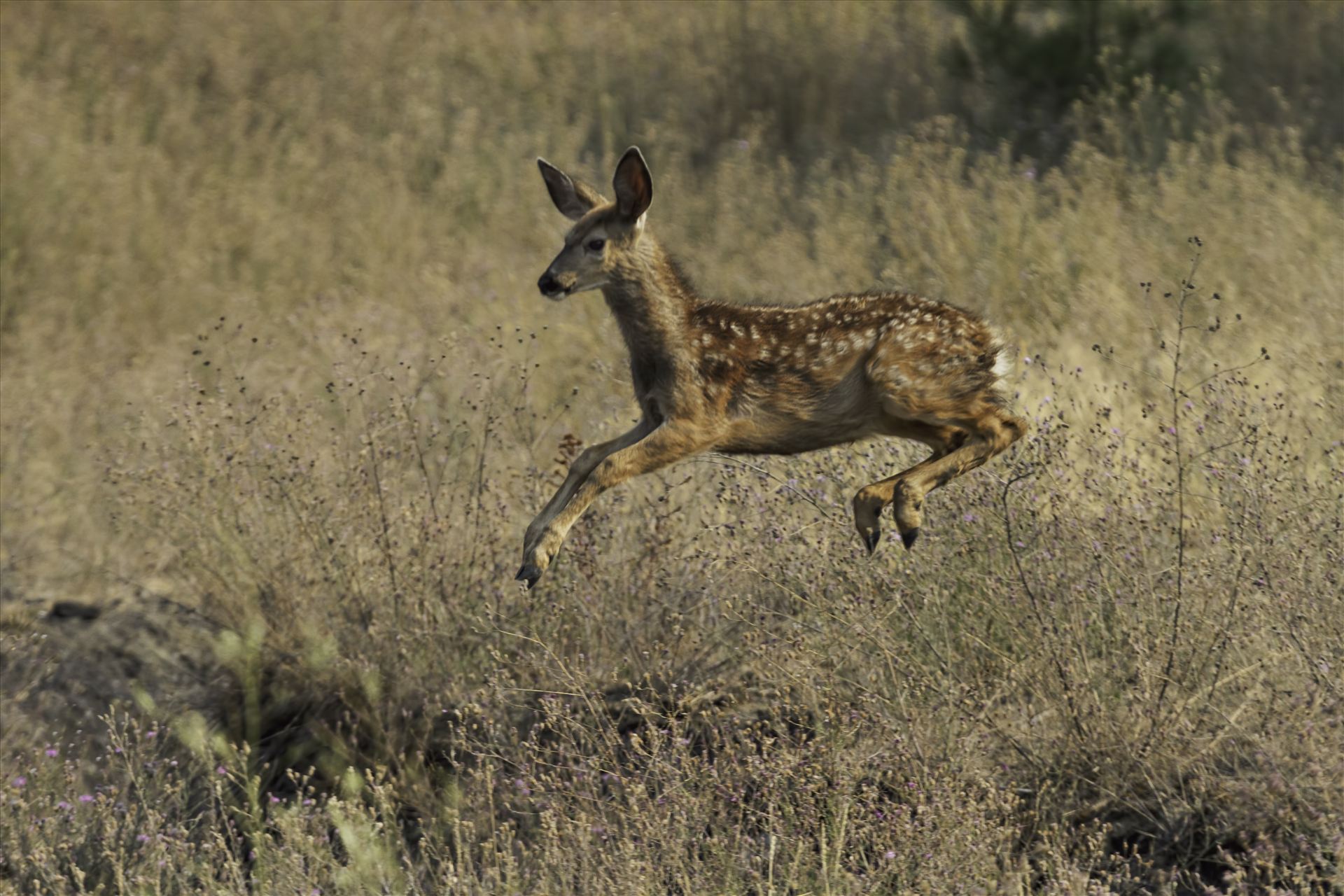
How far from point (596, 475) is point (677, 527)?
196 cm

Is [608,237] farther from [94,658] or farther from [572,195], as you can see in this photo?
[94,658]

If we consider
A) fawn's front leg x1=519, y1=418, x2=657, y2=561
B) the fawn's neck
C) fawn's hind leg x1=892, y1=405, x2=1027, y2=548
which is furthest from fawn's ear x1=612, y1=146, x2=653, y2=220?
fawn's hind leg x1=892, y1=405, x2=1027, y2=548

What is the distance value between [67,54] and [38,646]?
10341 mm

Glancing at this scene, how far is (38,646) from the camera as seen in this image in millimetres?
7723

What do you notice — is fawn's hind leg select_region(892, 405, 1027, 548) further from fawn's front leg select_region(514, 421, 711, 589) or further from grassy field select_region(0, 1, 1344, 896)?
fawn's front leg select_region(514, 421, 711, 589)

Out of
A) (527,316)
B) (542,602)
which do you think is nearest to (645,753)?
(542,602)

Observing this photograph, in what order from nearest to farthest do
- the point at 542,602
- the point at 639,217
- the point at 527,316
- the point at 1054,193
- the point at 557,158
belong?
the point at 639,217
the point at 542,602
the point at 527,316
the point at 1054,193
the point at 557,158

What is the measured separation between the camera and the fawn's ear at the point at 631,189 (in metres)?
6.13

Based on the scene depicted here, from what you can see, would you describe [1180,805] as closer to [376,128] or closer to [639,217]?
[639,217]

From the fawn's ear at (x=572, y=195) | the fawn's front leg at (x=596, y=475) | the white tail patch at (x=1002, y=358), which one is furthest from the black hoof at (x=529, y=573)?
the white tail patch at (x=1002, y=358)

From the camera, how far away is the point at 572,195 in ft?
21.7

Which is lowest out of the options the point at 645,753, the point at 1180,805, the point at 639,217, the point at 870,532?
the point at 1180,805

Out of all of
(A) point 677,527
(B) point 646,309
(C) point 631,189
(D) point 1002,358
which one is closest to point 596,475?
(B) point 646,309

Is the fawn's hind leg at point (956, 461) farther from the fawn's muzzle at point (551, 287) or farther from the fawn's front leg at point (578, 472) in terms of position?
the fawn's muzzle at point (551, 287)
